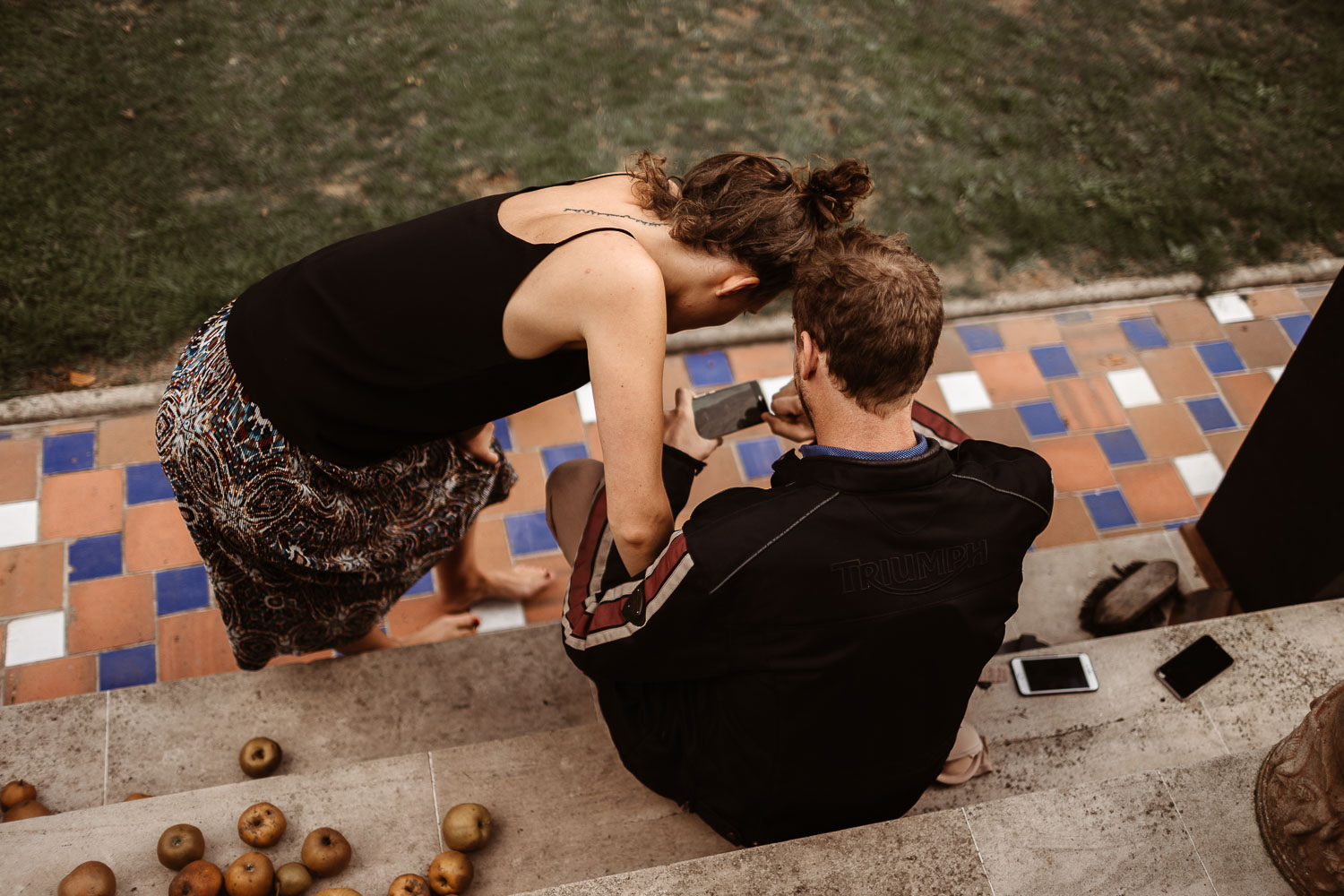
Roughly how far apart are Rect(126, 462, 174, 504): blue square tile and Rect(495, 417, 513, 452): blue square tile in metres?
1.27

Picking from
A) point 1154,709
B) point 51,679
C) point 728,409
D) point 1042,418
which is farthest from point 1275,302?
point 51,679

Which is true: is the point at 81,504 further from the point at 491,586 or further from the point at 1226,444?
the point at 1226,444

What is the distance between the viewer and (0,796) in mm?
2543

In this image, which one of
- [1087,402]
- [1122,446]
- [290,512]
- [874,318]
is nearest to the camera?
[874,318]

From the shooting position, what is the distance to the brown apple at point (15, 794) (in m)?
2.52

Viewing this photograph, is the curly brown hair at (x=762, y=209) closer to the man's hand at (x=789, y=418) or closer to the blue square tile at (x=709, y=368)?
the man's hand at (x=789, y=418)

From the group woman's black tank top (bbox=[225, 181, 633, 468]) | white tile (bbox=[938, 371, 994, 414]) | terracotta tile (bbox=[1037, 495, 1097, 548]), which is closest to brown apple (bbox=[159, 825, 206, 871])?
woman's black tank top (bbox=[225, 181, 633, 468])

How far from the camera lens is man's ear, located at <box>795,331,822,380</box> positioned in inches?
78.0

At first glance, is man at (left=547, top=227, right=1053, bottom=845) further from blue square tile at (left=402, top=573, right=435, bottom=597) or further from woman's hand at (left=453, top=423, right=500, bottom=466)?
blue square tile at (left=402, top=573, right=435, bottom=597)

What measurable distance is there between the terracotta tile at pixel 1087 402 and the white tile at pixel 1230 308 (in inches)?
33.1

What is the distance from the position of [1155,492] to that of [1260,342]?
117cm

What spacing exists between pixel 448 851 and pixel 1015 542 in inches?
62.4

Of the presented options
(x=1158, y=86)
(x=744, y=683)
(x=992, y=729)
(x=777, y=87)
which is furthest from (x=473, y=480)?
(x=1158, y=86)

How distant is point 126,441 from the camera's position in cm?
366
